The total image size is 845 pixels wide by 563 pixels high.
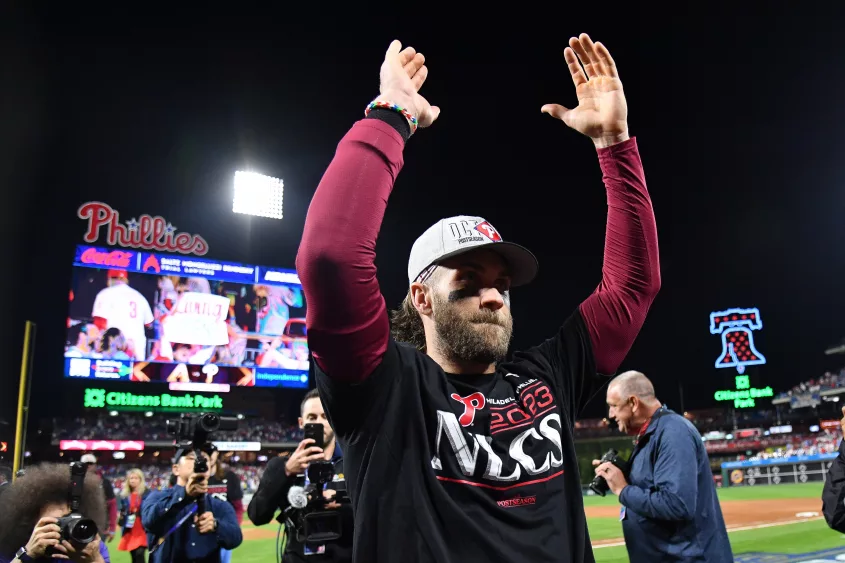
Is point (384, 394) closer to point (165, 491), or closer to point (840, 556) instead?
point (165, 491)

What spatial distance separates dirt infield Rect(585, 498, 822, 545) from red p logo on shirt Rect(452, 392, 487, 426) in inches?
511

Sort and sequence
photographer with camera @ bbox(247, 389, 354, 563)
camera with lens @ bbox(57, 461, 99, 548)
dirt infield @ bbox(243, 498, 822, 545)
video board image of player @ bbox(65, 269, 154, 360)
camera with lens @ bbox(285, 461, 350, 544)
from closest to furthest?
camera with lens @ bbox(57, 461, 99, 548), camera with lens @ bbox(285, 461, 350, 544), photographer with camera @ bbox(247, 389, 354, 563), dirt infield @ bbox(243, 498, 822, 545), video board image of player @ bbox(65, 269, 154, 360)

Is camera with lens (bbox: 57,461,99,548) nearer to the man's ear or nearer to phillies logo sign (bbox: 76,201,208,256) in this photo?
the man's ear

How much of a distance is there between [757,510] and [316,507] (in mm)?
18314

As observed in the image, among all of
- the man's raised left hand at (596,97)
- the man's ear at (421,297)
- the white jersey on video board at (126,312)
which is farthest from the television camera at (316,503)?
the white jersey on video board at (126,312)

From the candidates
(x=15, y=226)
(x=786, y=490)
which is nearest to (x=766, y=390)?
(x=786, y=490)

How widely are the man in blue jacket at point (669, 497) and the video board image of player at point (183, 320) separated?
25152 millimetres

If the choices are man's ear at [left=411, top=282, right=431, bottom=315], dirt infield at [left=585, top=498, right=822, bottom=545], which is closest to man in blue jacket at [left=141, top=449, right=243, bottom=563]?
man's ear at [left=411, top=282, right=431, bottom=315]

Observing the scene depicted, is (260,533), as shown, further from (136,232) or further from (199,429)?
(136,232)

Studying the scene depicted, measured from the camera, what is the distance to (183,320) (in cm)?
2706

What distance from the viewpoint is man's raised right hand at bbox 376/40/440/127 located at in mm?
1636

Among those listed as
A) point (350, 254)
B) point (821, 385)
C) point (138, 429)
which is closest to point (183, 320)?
point (138, 429)

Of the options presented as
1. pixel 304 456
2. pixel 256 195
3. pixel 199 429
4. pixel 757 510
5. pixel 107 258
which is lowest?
pixel 757 510

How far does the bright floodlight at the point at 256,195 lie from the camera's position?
101ft
